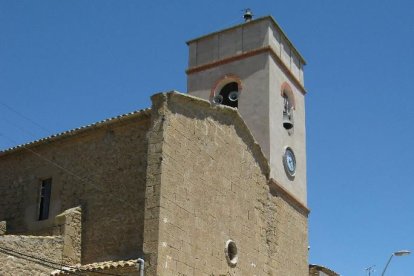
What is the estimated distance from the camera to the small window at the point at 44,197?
1988 cm

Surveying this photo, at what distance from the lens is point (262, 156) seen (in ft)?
72.8

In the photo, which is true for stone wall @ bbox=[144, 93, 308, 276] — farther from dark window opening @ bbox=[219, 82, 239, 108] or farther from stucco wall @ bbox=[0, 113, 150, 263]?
dark window opening @ bbox=[219, 82, 239, 108]

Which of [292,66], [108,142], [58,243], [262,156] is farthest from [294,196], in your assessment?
[58,243]

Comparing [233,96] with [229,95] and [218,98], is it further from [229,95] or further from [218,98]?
[218,98]

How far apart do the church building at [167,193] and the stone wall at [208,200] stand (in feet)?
0.10

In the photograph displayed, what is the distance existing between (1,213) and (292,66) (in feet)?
39.0

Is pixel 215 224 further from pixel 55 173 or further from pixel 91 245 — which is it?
pixel 55 173

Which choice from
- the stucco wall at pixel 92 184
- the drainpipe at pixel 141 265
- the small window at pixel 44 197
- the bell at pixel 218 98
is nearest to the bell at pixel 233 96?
the bell at pixel 218 98

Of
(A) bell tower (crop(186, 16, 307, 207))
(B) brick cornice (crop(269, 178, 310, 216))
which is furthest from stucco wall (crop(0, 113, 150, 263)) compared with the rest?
(A) bell tower (crop(186, 16, 307, 207))

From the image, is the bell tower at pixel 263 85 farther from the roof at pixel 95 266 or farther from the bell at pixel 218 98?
the roof at pixel 95 266

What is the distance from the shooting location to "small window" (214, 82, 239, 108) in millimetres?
24797

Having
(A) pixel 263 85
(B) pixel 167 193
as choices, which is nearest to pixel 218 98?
(A) pixel 263 85

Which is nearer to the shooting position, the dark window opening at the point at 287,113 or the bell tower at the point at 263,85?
the bell tower at the point at 263,85

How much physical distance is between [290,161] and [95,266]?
978cm
